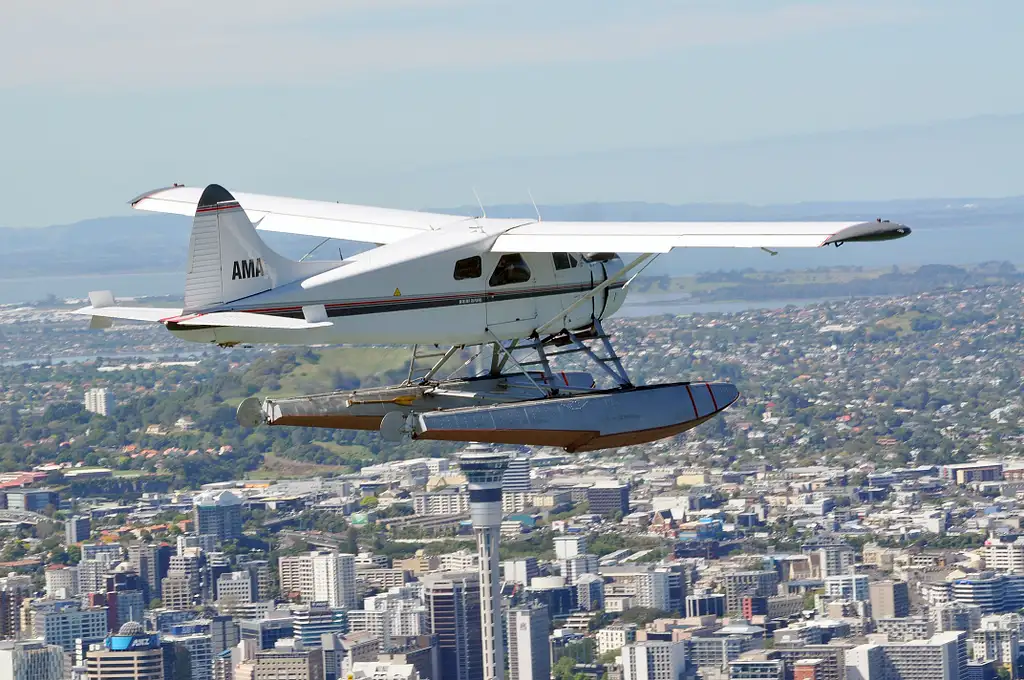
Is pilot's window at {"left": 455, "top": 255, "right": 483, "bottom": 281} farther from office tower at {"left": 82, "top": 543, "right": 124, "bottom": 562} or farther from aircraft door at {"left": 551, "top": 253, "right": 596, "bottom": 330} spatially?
office tower at {"left": 82, "top": 543, "right": 124, "bottom": 562}

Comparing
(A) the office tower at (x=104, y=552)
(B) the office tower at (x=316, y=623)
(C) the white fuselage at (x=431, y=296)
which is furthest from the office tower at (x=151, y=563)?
(C) the white fuselage at (x=431, y=296)

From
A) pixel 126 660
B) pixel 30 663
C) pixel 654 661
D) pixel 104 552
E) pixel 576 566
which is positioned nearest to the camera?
pixel 654 661

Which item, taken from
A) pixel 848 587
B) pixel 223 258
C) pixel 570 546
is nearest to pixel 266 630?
pixel 570 546

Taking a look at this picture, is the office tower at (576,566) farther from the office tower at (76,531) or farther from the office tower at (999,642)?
the office tower at (76,531)

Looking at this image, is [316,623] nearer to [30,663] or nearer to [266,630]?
[266,630]

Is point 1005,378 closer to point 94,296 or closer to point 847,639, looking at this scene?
point 847,639

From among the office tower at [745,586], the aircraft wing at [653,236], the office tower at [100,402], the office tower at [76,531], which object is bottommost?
the office tower at [745,586]

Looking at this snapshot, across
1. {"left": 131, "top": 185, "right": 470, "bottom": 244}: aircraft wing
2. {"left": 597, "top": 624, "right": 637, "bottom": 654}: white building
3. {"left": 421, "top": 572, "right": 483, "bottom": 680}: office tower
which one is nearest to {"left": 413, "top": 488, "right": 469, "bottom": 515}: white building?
{"left": 421, "top": 572, "right": 483, "bottom": 680}: office tower
